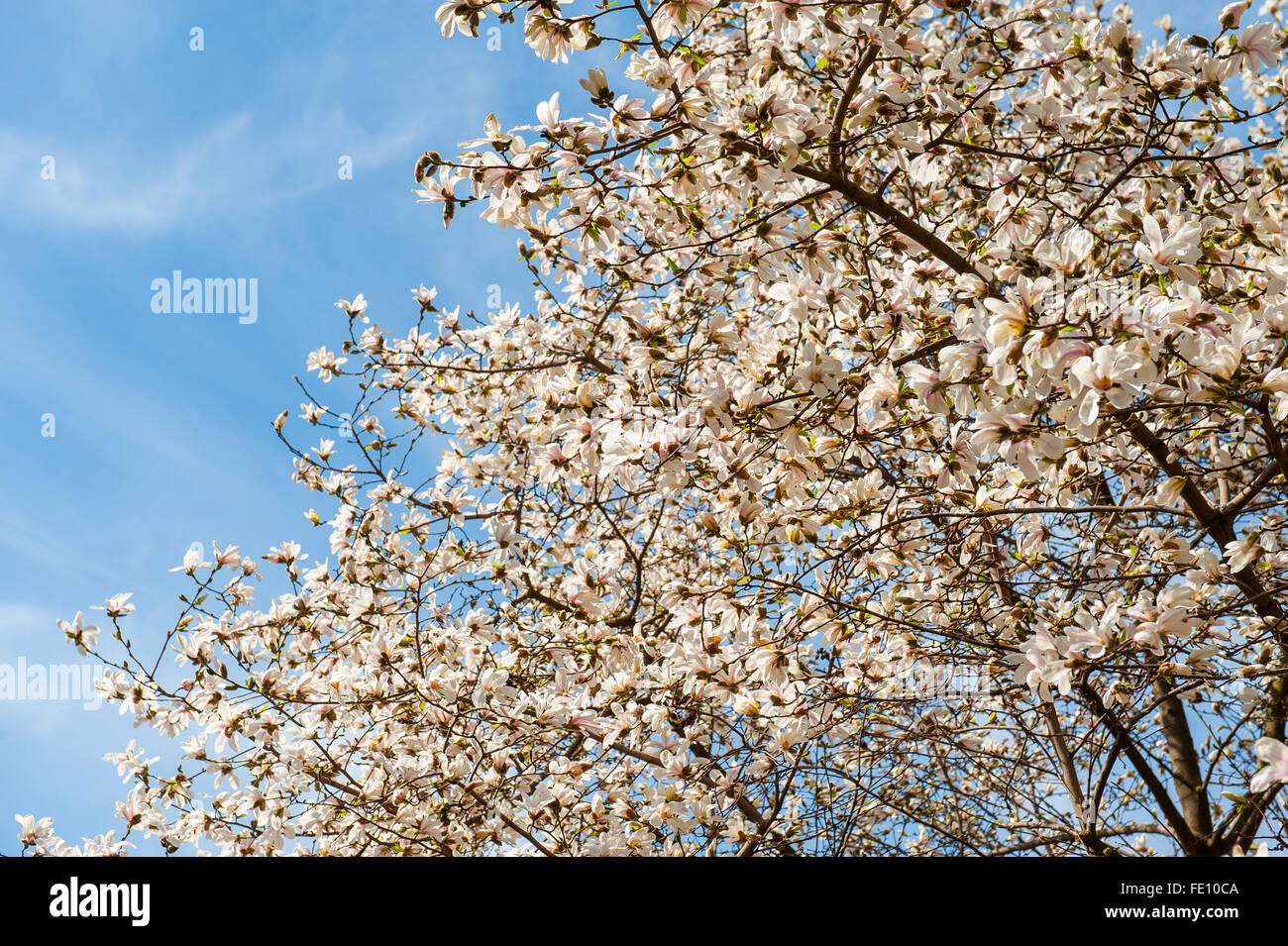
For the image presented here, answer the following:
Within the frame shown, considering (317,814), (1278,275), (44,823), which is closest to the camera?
(1278,275)

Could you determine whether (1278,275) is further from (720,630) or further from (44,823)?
(44,823)

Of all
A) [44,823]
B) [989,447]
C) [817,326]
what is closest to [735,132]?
[817,326]

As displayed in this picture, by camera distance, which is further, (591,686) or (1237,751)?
(1237,751)

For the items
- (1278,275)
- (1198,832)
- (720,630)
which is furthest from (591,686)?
(1198,832)

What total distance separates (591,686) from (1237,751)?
3.62 metres

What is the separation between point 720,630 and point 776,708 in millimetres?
358

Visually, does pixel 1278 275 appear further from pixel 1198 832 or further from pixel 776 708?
pixel 1198 832

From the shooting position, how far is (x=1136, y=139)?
12.3 ft

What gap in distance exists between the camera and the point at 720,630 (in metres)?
3.12

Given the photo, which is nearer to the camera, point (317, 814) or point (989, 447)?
point (989, 447)

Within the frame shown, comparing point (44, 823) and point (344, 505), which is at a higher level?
point (344, 505)

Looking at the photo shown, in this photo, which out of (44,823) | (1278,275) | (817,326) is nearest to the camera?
(1278,275)

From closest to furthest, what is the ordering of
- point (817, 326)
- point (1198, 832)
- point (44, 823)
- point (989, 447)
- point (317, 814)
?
point (989, 447)
point (817, 326)
point (44, 823)
point (317, 814)
point (1198, 832)
